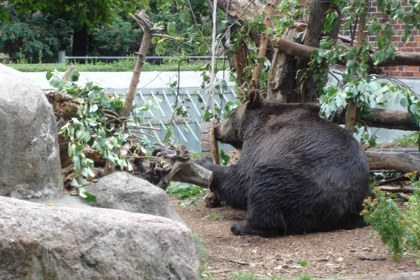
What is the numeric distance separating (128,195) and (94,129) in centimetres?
80

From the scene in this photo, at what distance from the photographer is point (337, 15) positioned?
8797mm

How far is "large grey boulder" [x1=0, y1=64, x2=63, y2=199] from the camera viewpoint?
5.65m

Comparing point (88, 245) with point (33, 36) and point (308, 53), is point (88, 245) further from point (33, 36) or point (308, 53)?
point (33, 36)

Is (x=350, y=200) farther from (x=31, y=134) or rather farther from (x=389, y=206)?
(x=31, y=134)

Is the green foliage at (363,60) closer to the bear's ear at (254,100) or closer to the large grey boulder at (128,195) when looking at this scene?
the bear's ear at (254,100)

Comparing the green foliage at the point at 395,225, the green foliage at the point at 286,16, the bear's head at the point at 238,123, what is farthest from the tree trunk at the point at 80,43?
the green foliage at the point at 395,225

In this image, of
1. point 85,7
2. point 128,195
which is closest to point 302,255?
point 128,195

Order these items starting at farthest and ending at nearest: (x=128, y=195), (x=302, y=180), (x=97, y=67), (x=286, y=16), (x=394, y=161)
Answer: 1. (x=97, y=67)
2. (x=286, y=16)
3. (x=394, y=161)
4. (x=302, y=180)
5. (x=128, y=195)

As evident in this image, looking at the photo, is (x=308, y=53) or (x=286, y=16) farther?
(x=286, y=16)

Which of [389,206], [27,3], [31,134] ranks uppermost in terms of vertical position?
[27,3]

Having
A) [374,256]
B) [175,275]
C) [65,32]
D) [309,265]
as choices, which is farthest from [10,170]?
[65,32]

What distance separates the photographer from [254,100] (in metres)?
9.13

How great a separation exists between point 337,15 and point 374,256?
120 inches

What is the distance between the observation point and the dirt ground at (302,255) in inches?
→ 258
